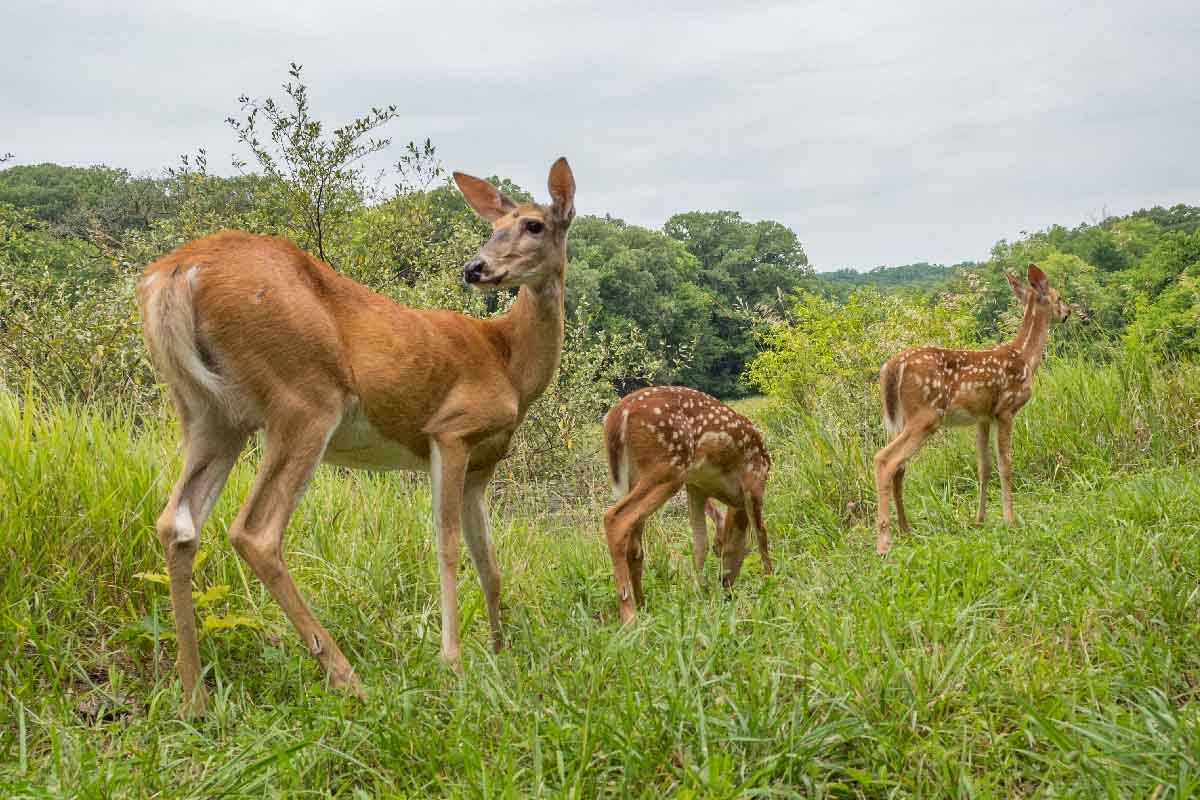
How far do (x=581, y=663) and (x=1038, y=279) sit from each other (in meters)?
6.25

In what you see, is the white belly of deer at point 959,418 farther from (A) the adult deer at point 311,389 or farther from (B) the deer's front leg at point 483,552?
(B) the deer's front leg at point 483,552

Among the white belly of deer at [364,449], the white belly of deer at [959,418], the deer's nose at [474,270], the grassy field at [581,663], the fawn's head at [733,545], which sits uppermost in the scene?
the deer's nose at [474,270]

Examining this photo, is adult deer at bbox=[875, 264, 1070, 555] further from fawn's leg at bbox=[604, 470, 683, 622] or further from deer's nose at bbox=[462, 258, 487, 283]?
deer's nose at bbox=[462, 258, 487, 283]

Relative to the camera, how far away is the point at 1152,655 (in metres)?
2.73

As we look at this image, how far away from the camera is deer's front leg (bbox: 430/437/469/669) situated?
3479 mm

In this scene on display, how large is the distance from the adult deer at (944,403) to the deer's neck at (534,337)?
9.05 feet

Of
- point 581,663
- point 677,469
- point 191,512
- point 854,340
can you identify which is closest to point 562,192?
point 677,469

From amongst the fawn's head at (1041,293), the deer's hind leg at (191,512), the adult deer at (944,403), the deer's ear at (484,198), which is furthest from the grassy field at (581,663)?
the fawn's head at (1041,293)

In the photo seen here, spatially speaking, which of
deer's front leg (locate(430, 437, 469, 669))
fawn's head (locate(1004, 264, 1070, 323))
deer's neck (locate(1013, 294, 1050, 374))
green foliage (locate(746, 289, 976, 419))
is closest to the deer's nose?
deer's front leg (locate(430, 437, 469, 669))

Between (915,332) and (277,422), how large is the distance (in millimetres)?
12099

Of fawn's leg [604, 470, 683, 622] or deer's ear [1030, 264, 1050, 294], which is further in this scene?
deer's ear [1030, 264, 1050, 294]

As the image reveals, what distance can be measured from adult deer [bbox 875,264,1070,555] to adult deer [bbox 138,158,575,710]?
306cm

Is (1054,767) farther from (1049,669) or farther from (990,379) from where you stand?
(990,379)

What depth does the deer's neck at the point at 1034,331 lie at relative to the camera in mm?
7391
